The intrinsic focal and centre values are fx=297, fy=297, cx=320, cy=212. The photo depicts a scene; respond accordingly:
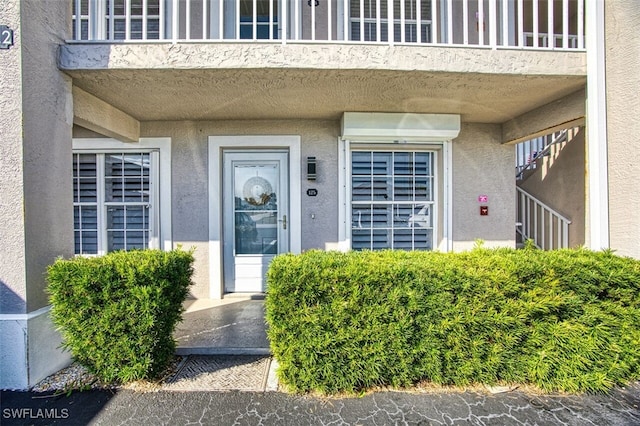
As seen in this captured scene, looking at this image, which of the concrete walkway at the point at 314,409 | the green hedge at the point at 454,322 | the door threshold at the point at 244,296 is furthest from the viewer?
the door threshold at the point at 244,296

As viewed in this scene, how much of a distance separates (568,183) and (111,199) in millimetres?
7743

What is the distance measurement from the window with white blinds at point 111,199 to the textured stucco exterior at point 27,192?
6.38 feet

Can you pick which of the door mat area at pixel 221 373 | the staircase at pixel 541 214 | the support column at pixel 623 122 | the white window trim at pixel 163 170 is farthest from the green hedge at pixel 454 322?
the white window trim at pixel 163 170

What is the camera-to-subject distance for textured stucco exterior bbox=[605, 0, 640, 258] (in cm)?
306

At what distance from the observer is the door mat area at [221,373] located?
8.93 feet

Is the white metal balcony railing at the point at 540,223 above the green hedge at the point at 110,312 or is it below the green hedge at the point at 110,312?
above

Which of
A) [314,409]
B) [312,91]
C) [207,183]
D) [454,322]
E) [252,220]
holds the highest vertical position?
[312,91]

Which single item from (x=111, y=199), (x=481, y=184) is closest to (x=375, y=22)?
(x=481, y=184)

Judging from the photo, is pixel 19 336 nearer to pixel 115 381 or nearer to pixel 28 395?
pixel 28 395

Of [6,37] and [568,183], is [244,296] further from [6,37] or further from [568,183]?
[568,183]

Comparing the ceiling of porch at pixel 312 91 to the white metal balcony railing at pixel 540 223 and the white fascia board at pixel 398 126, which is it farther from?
the white metal balcony railing at pixel 540 223

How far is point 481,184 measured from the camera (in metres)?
4.83

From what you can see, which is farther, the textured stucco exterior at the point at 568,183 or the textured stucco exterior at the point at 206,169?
the textured stucco exterior at the point at 568,183

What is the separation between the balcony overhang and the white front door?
4.14 ft
